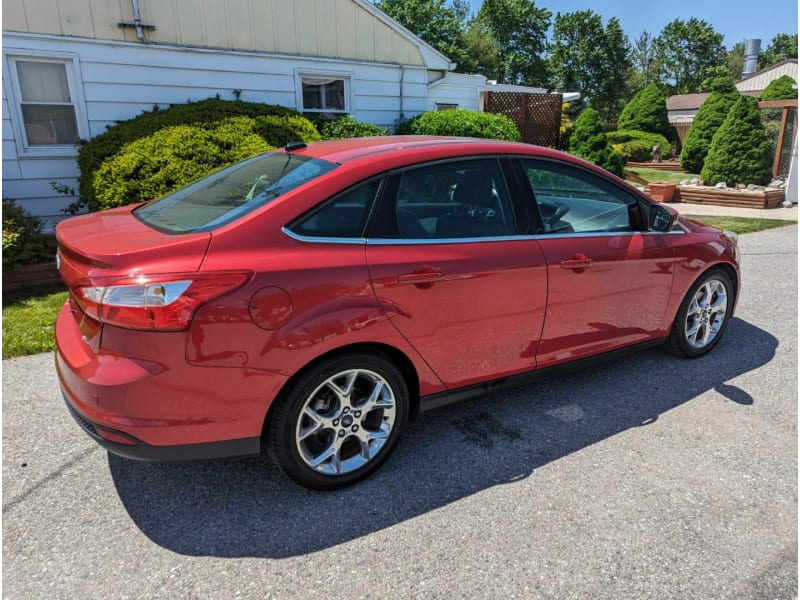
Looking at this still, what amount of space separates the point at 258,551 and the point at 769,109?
1739 centimetres

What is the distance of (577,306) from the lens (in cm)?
330

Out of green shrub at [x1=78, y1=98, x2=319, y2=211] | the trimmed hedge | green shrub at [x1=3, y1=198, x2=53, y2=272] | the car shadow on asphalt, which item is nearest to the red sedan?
the car shadow on asphalt

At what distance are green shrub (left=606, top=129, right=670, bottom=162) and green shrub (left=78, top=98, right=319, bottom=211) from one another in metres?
17.8

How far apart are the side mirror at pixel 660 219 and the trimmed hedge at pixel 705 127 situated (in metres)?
16.1

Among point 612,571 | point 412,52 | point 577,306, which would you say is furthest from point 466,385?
point 412,52

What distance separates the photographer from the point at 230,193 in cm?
287

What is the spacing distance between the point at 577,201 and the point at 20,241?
560 cm

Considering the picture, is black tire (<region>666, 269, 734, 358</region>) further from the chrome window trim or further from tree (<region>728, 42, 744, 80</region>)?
tree (<region>728, 42, 744, 80</region>)

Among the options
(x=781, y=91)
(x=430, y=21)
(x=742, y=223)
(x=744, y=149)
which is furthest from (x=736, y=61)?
(x=742, y=223)

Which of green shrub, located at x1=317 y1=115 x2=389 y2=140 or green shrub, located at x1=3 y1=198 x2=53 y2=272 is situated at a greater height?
green shrub, located at x1=317 y1=115 x2=389 y2=140

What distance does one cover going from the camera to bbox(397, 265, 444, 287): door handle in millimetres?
2643

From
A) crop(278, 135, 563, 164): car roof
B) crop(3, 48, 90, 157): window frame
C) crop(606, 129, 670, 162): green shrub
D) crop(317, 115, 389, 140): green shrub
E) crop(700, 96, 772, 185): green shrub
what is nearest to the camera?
crop(278, 135, 563, 164): car roof

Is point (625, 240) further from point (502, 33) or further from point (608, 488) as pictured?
point (502, 33)

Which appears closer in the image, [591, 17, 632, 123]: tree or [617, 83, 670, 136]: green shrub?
[617, 83, 670, 136]: green shrub
